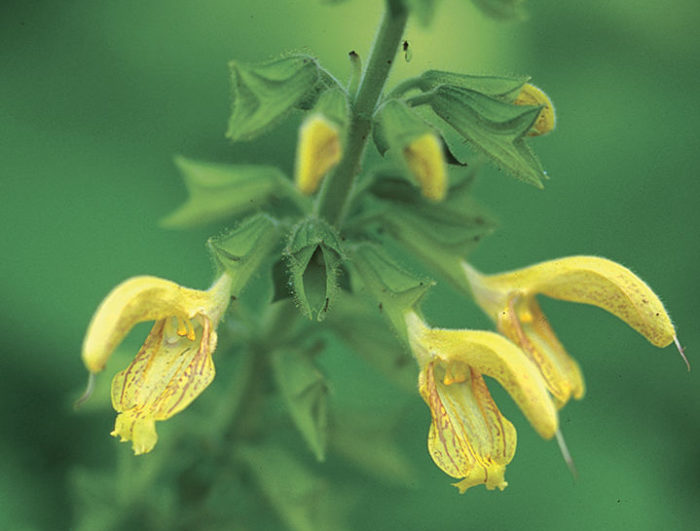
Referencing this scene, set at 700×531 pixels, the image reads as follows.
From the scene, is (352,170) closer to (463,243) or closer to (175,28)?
(463,243)

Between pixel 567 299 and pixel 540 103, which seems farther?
pixel 567 299

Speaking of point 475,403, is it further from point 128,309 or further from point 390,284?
point 128,309

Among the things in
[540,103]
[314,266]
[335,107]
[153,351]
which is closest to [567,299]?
[540,103]

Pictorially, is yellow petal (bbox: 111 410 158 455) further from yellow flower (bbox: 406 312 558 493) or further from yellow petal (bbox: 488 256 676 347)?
yellow petal (bbox: 488 256 676 347)

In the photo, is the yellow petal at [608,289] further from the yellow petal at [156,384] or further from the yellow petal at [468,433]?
the yellow petal at [156,384]

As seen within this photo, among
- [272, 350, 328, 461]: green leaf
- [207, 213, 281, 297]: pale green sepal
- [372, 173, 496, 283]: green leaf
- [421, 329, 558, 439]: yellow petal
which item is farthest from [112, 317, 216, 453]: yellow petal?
[372, 173, 496, 283]: green leaf

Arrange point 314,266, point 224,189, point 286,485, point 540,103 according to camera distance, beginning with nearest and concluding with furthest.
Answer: point 314,266 → point 540,103 → point 224,189 → point 286,485
